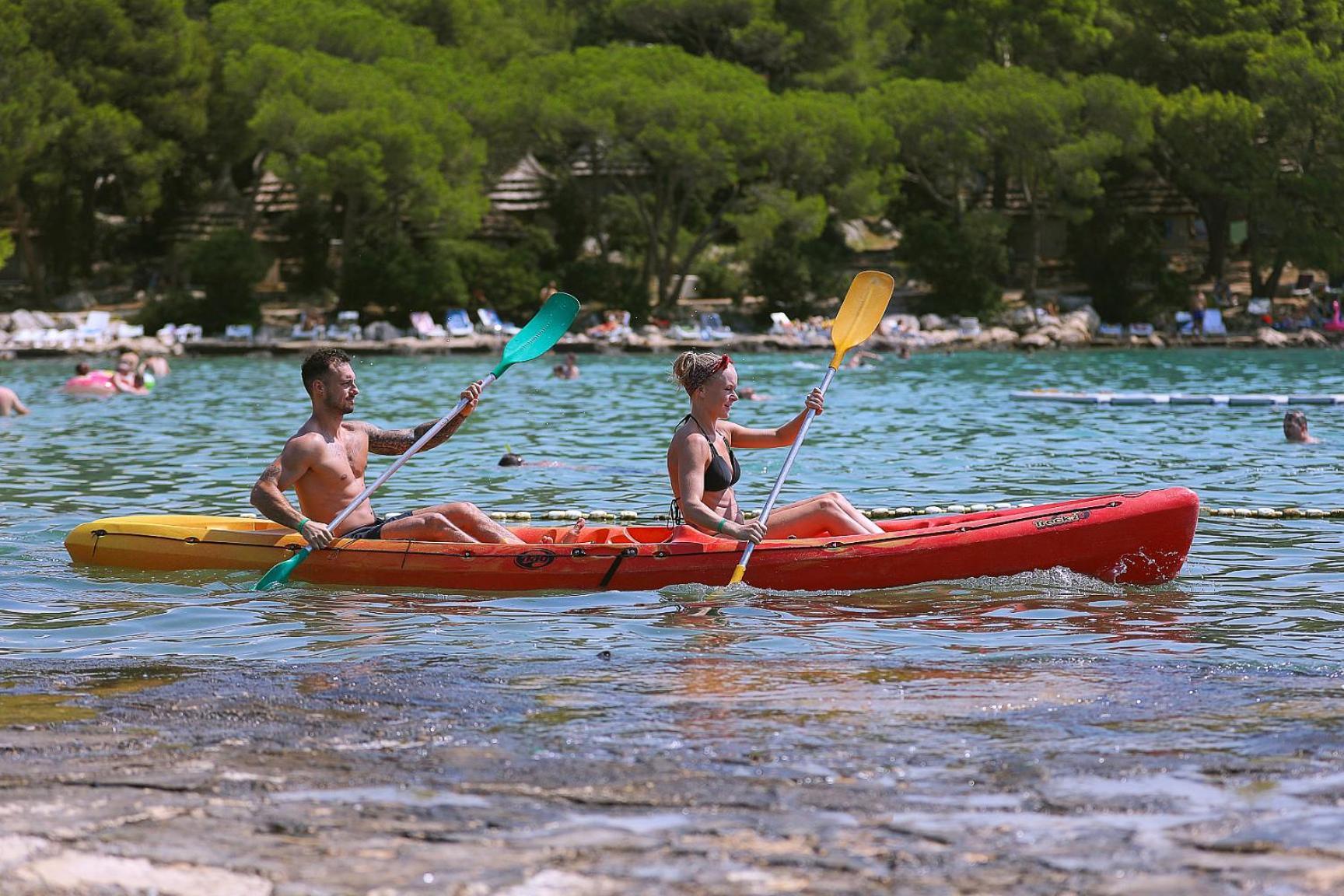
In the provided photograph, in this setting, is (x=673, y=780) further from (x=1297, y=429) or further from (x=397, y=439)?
(x=1297, y=429)

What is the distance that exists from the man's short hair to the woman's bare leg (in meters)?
2.27

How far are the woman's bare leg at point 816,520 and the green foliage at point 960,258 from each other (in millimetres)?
33066

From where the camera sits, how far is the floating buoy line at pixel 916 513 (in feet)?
36.7

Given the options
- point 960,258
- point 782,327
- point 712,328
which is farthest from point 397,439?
point 960,258

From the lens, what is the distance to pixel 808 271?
40812mm

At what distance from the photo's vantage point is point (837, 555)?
8070mm

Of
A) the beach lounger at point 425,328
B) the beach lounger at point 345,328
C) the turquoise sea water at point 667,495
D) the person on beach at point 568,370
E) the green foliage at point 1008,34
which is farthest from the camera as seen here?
the green foliage at point 1008,34

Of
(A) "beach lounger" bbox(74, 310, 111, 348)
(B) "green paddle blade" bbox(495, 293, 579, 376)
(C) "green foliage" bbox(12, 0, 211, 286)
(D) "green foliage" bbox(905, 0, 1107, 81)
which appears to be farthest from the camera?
(D) "green foliage" bbox(905, 0, 1107, 81)

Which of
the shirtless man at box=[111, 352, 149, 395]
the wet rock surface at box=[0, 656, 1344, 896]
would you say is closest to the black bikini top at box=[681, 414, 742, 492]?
the wet rock surface at box=[0, 656, 1344, 896]

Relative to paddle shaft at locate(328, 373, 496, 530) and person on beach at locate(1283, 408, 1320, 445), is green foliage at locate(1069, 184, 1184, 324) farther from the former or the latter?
paddle shaft at locate(328, 373, 496, 530)

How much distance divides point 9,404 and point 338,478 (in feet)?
46.8

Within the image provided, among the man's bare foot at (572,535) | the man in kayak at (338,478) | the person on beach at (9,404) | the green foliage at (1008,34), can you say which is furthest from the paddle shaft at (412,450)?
the green foliage at (1008,34)

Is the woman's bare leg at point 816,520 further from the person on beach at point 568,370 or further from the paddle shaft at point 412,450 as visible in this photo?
the person on beach at point 568,370

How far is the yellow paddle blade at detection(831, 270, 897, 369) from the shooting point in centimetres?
1051
